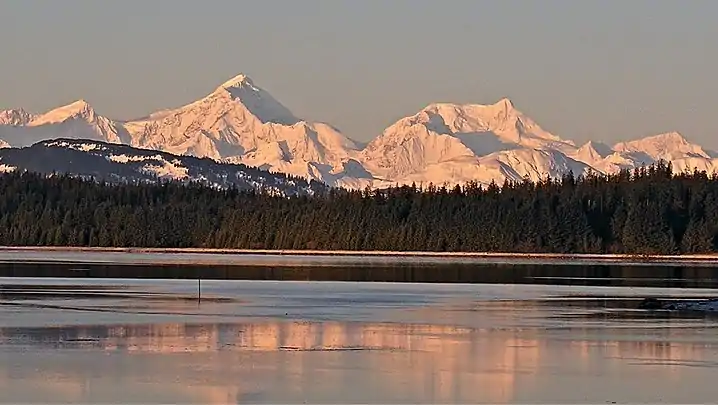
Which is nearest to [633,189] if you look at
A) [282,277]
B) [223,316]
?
[282,277]

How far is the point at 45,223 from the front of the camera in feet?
637

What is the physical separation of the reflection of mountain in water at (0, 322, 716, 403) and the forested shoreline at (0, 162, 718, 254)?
11476cm

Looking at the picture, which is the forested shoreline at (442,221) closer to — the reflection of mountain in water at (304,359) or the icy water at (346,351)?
the icy water at (346,351)

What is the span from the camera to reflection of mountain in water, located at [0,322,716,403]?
27656 mm

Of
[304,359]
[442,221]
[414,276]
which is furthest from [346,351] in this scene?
[442,221]

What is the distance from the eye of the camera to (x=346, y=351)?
34062mm

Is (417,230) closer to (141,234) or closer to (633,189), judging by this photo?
(633,189)

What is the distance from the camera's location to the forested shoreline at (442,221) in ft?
514

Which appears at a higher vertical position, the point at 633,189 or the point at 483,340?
the point at 633,189

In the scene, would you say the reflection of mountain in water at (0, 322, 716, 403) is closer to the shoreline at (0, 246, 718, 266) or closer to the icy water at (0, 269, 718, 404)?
the icy water at (0, 269, 718, 404)

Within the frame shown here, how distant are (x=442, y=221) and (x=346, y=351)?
438 feet

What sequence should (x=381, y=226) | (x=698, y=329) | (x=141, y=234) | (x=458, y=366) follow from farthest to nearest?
1. (x=141, y=234)
2. (x=381, y=226)
3. (x=698, y=329)
4. (x=458, y=366)

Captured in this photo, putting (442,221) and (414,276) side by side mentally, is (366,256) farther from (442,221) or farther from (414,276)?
(414,276)

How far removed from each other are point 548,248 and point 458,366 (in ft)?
416
